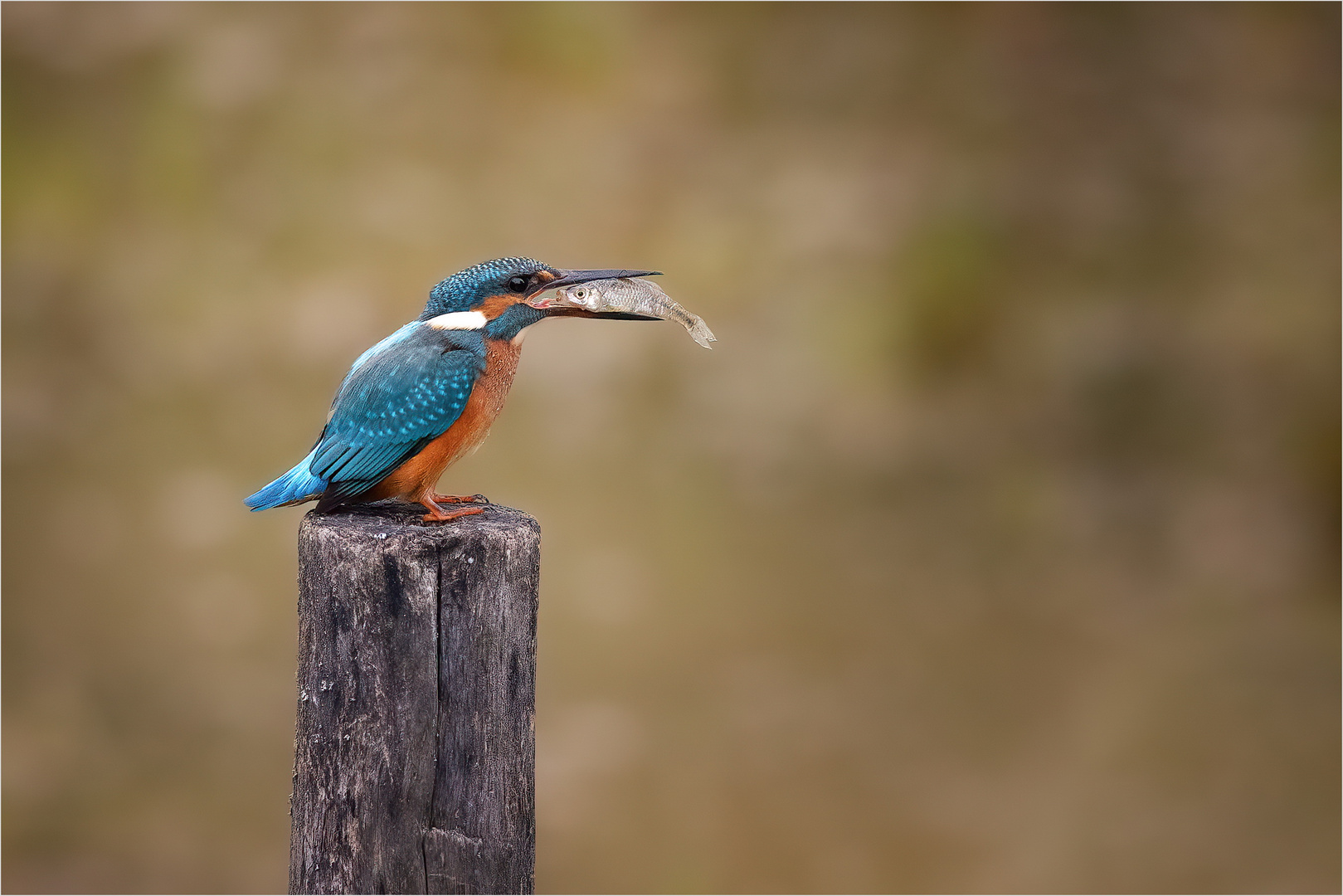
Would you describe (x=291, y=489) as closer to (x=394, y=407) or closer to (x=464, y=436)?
(x=394, y=407)

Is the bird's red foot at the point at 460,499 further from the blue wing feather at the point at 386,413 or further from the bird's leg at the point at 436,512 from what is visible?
the blue wing feather at the point at 386,413

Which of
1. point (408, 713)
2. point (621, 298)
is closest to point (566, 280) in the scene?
point (621, 298)

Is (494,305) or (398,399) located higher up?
(494,305)

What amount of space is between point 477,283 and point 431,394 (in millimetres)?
298

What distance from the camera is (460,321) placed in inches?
98.4

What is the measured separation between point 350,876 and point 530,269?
136cm

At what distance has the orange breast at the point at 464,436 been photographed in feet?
7.90

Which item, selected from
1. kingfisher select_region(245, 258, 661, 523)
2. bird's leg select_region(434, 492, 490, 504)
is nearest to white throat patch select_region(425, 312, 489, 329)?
kingfisher select_region(245, 258, 661, 523)

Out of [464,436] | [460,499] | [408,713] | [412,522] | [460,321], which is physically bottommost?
[408,713]

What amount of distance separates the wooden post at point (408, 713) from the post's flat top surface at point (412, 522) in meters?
0.01

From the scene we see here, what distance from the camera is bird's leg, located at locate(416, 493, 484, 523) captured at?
2.26 meters

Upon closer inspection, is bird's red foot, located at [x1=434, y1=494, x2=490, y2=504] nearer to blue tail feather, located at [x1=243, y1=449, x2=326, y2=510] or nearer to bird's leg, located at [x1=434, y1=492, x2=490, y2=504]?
bird's leg, located at [x1=434, y1=492, x2=490, y2=504]

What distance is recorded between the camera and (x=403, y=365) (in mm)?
2402

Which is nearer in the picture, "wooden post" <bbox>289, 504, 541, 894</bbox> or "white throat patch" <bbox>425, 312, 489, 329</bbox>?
"wooden post" <bbox>289, 504, 541, 894</bbox>
